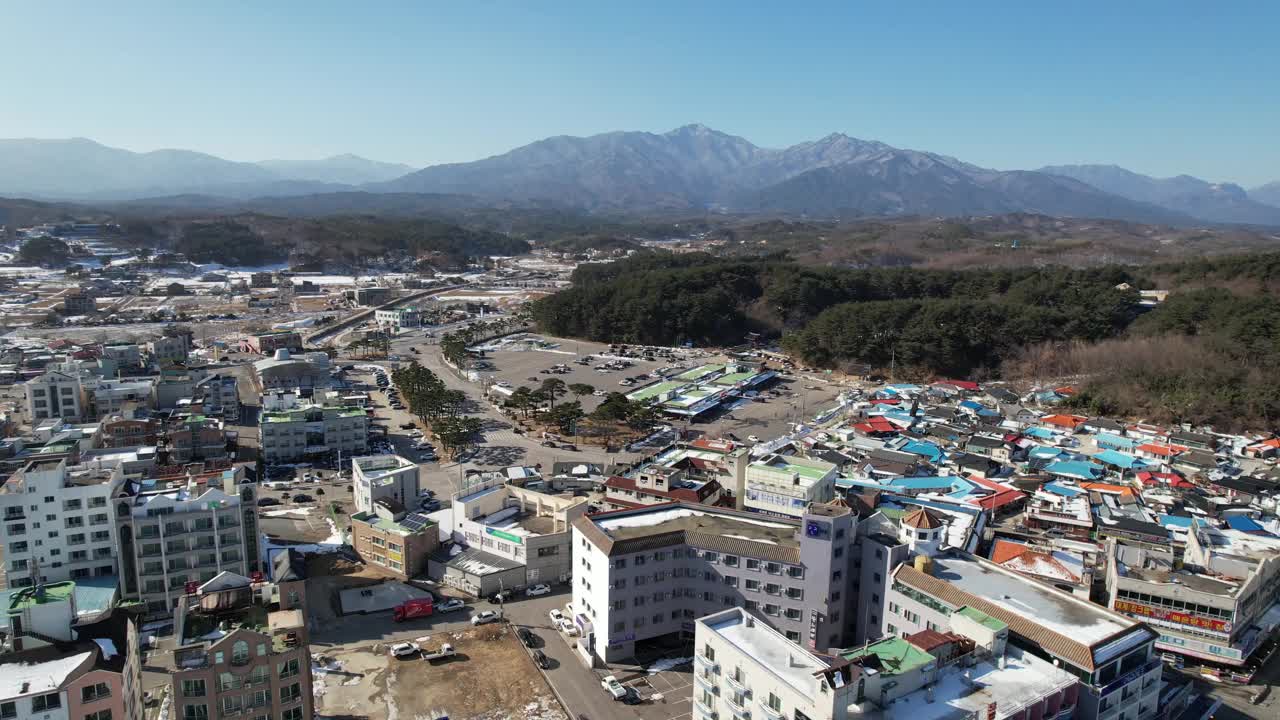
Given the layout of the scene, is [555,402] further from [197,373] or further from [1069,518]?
[1069,518]

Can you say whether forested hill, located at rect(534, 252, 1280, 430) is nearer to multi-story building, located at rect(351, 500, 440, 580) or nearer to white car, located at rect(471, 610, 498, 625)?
→ white car, located at rect(471, 610, 498, 625)

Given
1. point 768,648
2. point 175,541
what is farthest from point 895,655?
point 175,541

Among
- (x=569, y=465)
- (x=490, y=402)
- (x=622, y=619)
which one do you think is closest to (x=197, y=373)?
(x=490, y=402)

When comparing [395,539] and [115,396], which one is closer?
[395,539]

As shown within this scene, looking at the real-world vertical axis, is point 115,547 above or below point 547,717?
above

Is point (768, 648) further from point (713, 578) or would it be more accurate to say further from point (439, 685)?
point (439, 685)

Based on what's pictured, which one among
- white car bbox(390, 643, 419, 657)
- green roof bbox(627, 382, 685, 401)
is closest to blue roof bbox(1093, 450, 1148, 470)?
green roof bbox(627, 382, 685, 401)
